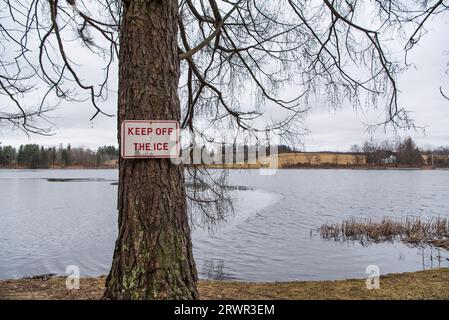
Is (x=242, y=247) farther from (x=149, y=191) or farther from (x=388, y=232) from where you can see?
(x=149, y=191)

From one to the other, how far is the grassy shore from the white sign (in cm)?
237

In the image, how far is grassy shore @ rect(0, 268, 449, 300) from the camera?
15.3 ft

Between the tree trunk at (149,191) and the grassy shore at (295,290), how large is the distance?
76.1 inches

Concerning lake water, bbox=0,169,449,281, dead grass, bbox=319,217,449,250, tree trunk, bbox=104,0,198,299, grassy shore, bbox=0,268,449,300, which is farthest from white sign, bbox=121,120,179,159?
dead grass, bbox=319,217,449,250

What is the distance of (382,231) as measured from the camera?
16609 millimetres

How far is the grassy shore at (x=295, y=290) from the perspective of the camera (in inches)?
184

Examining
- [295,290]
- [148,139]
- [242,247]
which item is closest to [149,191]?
[148,139]

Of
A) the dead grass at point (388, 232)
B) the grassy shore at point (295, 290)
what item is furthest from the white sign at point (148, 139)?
the dead grass at point (388, 232)

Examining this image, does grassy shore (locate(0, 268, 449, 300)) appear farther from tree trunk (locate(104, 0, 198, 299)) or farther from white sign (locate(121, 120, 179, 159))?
white sign (locate(121, 120, 179, 159))

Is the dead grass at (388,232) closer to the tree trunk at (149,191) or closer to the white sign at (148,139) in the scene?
the tree trunk at (149,191)

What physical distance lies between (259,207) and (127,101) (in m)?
22.4

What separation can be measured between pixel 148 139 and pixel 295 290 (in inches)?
187

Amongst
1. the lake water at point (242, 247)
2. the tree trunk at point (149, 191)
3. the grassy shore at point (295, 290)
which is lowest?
the lake water at point (242, 247)
